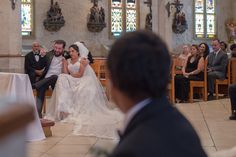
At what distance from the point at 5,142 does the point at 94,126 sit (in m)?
5.68

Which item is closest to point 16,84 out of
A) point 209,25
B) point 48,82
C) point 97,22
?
point 48,82

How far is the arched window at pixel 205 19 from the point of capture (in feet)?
63.2

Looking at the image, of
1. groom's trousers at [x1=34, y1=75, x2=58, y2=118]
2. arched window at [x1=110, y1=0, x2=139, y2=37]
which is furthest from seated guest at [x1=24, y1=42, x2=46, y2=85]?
arched window at [x1=110, y1=0, x2=139, y2=37]

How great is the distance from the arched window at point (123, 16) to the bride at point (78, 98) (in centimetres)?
916

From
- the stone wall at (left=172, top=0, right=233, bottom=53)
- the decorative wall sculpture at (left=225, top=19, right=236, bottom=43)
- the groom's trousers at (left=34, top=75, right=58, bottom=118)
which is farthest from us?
the decorative wall sculpture at (left=225, top=19, right=236, bottom=43)

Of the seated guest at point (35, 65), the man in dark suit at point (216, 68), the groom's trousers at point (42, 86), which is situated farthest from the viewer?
the man in dark suit at point (216, 68)

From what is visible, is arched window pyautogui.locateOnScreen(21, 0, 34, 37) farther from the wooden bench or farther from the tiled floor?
the wooden bench

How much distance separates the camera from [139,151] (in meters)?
1.13

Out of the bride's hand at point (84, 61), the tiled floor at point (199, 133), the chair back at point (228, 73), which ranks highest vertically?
the bride's hand at point (84, 61)

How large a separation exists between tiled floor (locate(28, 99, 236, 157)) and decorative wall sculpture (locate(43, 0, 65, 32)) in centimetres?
852

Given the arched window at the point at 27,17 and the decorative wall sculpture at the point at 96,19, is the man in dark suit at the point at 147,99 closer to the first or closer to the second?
the arched window at the point at 27,17

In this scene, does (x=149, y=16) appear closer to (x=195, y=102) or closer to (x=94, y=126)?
(x=195, y=102)

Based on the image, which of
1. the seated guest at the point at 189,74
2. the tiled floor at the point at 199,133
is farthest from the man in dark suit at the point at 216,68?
the tiled floor at the point at 199,133

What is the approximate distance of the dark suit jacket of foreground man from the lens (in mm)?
1144
